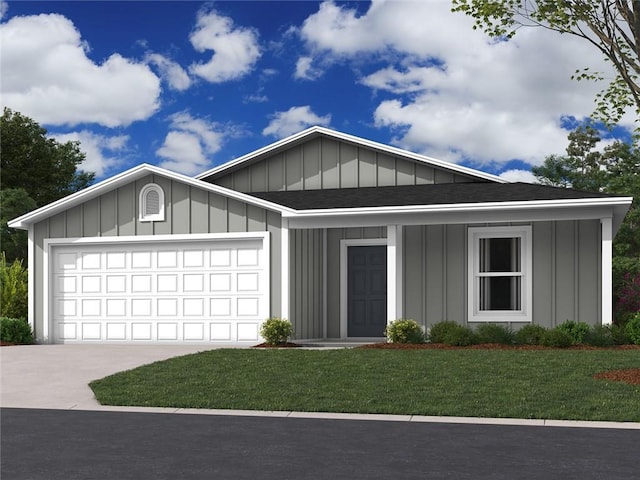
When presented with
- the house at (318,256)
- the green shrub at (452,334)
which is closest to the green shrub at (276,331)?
the house at (318,256)

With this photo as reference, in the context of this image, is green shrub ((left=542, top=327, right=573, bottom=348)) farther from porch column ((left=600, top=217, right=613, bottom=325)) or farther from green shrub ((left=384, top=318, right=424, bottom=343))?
green shrub ((left=384, top=318, right=424, bottom=343))

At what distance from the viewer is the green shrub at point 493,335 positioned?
17.9 metres

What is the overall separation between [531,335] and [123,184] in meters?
9.83

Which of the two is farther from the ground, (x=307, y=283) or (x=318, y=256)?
(x=318, y=256)

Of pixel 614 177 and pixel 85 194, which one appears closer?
pixel 85 194

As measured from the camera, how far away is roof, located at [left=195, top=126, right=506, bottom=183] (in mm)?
21750

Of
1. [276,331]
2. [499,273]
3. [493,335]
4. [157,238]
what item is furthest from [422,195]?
[157,238]

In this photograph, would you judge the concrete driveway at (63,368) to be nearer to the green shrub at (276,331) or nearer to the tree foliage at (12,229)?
the green shrub at (276,331)

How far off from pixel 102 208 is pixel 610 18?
40.1 feet

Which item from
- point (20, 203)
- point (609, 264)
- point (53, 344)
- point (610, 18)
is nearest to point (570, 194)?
point (609, 264)

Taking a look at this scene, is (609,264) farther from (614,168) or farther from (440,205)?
(614,168)

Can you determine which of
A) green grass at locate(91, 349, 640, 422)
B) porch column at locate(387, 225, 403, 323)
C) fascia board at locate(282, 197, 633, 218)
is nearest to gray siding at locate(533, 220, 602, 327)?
fascia board at locate(282, 197, 633, 218)

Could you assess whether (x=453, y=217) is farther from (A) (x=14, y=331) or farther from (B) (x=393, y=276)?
(A) (x=14, y=331)

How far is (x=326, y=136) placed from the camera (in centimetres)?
2292
